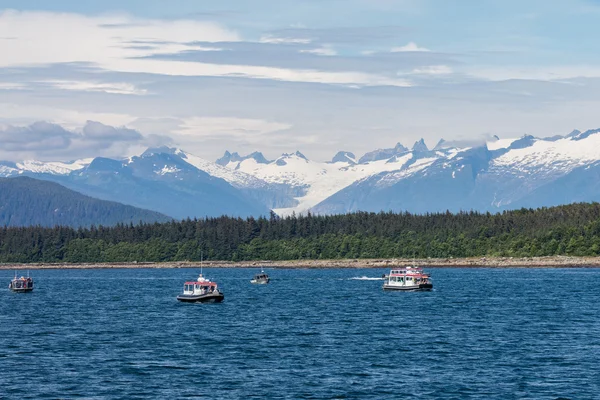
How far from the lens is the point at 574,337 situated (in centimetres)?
10112

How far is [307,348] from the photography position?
94.6 m

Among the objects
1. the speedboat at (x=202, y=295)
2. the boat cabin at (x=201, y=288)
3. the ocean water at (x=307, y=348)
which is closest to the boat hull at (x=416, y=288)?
the ocean water at (x=307, y=348)

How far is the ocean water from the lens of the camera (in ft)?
243

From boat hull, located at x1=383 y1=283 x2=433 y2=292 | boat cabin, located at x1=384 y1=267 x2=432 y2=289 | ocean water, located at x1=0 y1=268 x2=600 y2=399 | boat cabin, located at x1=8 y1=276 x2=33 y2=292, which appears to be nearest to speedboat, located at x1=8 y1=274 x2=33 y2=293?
boat cabin, located at x1=8 y1=276 x2=33 y2=292

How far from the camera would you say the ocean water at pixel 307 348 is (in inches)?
2913

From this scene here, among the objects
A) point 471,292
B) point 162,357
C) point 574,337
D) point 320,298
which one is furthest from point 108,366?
point 471,292

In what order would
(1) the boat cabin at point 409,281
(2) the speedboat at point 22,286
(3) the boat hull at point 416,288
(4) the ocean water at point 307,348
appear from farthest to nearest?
1. (2) the speedboat at point 22,286
2. (1) the boat cabin at point 409,281
3. (3) the boat hull at point 416,288
4. (4) the ocean water at point 307,348

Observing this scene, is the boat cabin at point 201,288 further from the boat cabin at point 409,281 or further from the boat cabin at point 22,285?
the boat cabin at point 22,285

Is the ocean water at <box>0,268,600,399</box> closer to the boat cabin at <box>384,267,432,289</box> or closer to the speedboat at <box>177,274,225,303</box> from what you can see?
the speedboat at <box>177,274,225,303</box>

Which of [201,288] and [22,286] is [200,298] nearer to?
[201,288]

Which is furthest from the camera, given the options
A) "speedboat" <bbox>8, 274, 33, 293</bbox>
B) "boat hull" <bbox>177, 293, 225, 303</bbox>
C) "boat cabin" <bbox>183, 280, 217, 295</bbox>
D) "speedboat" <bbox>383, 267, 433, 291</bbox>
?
"speedboat" <bbox>8, 274, 33, 293</bbox>

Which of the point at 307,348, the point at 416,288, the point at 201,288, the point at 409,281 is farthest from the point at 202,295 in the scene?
the point at 307,348

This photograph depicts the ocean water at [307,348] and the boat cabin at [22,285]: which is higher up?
the boat cabin at [22,285]

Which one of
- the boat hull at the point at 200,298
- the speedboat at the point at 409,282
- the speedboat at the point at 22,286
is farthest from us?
the speedboat at the point at 22,286
